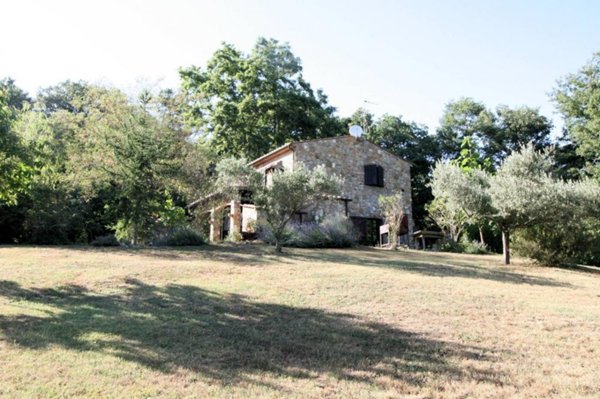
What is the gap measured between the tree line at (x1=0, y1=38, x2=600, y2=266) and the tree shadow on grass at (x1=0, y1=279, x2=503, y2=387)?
15.5ft

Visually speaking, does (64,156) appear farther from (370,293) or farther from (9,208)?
(370,293)

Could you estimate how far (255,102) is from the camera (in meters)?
31.8

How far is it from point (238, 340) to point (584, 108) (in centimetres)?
3196

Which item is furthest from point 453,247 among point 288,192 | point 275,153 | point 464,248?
point 275,153

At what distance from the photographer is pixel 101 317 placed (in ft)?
24.6

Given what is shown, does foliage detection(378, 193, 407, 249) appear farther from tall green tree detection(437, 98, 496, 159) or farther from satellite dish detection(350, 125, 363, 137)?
tall green tree detection(437, 98, 496, 159)

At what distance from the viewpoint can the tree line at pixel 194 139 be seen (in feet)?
56.8

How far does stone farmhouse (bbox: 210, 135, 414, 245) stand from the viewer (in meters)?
22.9

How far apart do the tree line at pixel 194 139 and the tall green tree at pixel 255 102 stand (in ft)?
0.27

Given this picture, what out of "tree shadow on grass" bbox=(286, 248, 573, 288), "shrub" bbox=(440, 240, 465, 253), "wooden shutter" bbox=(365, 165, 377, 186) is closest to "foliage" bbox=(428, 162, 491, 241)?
"tree shadow on grass" bbox=(286, 248, 573, 288)

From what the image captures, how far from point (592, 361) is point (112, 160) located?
16548mm

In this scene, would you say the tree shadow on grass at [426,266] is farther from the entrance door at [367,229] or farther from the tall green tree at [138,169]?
the entrance door at [367,229]

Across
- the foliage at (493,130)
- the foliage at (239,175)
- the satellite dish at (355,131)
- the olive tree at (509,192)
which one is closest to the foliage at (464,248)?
the olive tree at (509,192)

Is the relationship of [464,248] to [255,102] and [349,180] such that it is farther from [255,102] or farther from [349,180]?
[255,102]
